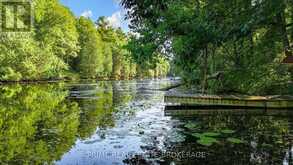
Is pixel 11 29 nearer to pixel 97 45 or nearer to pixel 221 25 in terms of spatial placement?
pixel 97 45

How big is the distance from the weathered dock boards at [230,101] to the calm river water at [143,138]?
1807 millimetres

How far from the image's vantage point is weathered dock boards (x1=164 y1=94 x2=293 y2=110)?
18250 mm

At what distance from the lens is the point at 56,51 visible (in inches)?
2397

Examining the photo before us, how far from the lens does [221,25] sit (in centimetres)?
526

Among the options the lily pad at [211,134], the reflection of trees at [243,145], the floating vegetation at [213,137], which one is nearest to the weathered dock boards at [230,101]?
the reflection of trees at [243,145]

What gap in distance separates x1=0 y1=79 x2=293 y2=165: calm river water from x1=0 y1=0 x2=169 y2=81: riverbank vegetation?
8495 mm

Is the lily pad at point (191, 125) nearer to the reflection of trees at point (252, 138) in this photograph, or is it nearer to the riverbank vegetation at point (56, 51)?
the reflection of trees at point (252, 138)

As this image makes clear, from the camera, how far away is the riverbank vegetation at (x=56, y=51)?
46.3m

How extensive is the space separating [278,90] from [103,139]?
12.9m

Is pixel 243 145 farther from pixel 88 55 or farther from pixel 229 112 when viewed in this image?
pixel 88 55

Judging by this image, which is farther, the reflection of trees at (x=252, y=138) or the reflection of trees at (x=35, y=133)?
the reflection of trees at (x=35, y=133)

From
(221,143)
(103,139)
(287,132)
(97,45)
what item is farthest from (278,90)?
(97,45)

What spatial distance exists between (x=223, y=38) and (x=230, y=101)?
14.3m

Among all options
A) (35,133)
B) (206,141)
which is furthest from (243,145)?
(35,133)
